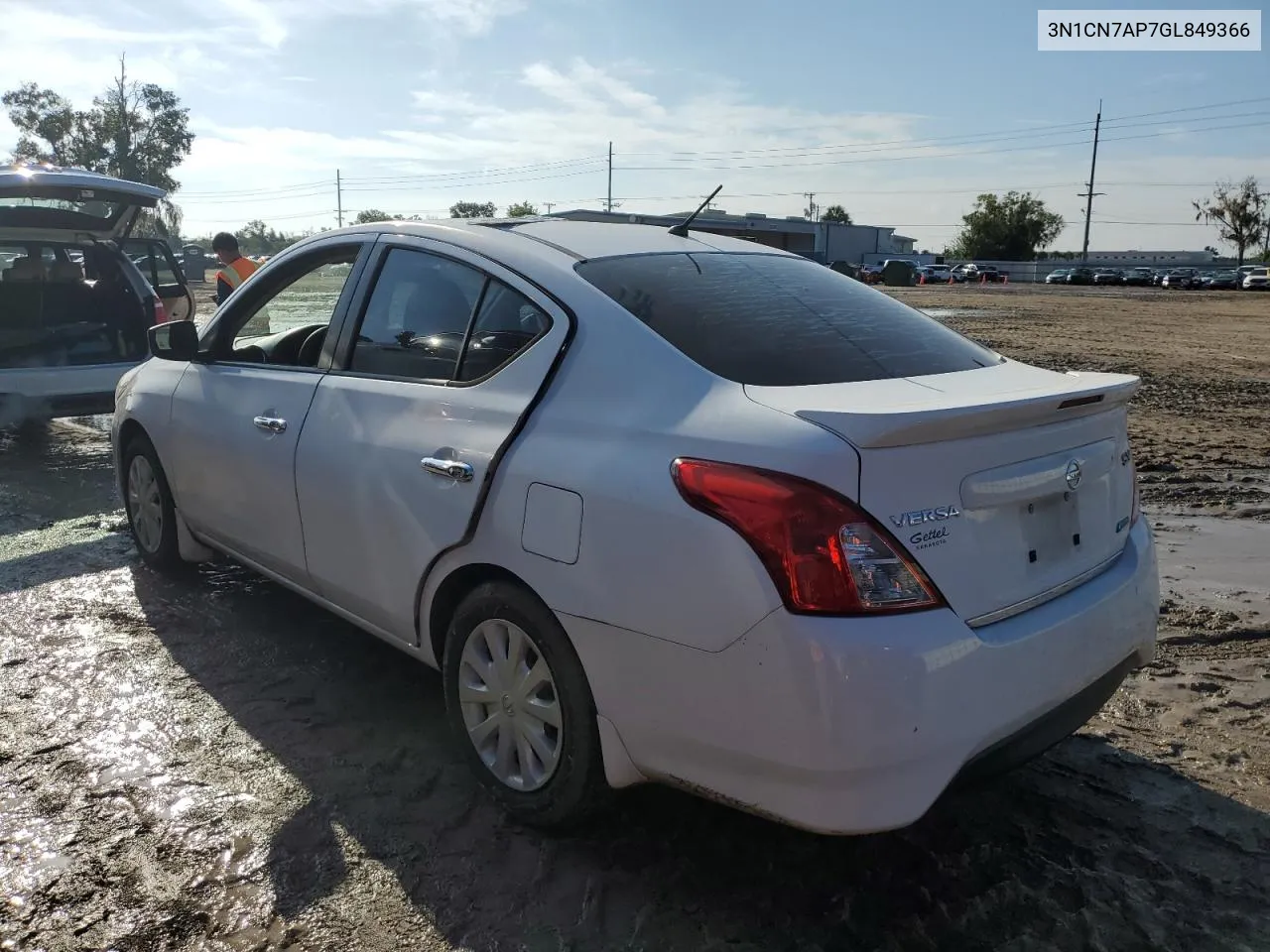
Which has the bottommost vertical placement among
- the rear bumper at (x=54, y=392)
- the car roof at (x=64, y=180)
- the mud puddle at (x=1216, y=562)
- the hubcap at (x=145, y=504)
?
the mud puddle at (x=1216, y=562)

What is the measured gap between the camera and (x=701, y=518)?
7.22 feet

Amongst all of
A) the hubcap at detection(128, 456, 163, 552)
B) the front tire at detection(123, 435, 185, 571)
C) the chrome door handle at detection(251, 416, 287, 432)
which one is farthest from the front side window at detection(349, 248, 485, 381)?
the hubcap at detection(128, 456, 163, 552)

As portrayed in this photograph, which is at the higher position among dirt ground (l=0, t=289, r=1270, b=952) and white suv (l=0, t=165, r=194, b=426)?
white suv (l=0, t=165, r=194, b=426)

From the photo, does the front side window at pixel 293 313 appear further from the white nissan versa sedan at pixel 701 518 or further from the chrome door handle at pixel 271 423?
the chrome door handle at pixel 271 423

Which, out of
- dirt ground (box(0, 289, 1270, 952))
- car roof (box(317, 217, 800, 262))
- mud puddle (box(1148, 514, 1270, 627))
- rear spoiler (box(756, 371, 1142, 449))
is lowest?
dirt ground (box(0, 289, 1270, 952))

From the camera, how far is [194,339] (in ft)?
14.4

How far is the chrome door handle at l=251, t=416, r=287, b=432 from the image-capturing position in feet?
11.9

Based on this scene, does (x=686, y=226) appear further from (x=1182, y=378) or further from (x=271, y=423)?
(x=1182, y=378)

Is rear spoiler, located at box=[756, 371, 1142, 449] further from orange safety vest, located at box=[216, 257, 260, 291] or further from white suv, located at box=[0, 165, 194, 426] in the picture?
orange safety vest, located at box=[216, 257, 260, 291]

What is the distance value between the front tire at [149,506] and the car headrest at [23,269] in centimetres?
492

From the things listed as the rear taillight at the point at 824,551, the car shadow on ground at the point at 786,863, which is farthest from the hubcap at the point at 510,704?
the rear taillight at the point at 824,551

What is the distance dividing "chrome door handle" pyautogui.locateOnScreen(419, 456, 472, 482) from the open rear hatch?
861 mm

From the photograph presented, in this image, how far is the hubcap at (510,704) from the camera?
2.68m

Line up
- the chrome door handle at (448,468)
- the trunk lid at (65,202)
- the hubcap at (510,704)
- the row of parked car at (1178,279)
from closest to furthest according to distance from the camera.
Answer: the hubcap at (510,704) → the chrome door handle at (448,468) → the trunk lid at (65,202) → the row of parked car at (1178,279)
